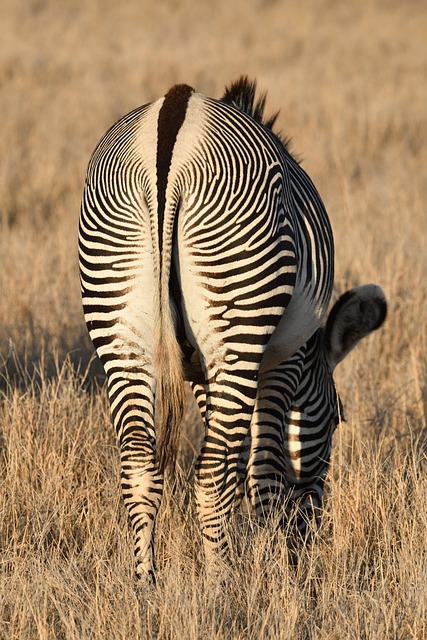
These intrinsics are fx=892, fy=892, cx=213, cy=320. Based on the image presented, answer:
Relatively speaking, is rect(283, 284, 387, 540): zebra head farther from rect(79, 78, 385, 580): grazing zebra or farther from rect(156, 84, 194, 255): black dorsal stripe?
rect(156, 84, 194, 255): black dorsal stripe

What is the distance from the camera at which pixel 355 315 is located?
435 cm

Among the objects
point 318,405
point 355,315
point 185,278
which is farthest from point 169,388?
point 355,315

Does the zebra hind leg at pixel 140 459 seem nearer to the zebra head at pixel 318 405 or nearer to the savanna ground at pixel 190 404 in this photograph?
the savanna ground at pixel 190 404

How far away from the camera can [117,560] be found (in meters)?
3.30

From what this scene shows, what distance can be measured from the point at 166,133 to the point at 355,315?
1.63 metres

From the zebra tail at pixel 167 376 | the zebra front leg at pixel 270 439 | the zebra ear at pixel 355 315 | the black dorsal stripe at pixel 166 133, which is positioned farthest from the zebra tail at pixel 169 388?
the zebra ear at pixel 355 315

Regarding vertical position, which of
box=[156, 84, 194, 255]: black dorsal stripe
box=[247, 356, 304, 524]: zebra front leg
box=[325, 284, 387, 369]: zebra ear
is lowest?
box=[247, 356, 304, 524]: zebra front leg

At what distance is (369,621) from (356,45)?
56.9ft

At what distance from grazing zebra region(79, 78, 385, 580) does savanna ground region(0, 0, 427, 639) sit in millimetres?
354

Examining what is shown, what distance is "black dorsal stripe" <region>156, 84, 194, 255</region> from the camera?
3.03m

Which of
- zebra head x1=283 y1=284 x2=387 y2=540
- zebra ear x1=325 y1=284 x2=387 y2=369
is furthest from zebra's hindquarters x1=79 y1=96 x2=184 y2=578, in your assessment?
zebra ear x1=325 y1=284 x2=387 y2=369

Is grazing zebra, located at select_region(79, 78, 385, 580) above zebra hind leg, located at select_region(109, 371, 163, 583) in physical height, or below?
above

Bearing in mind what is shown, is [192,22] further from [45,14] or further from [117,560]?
[117,560]

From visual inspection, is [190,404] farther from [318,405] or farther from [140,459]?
[140,459]
